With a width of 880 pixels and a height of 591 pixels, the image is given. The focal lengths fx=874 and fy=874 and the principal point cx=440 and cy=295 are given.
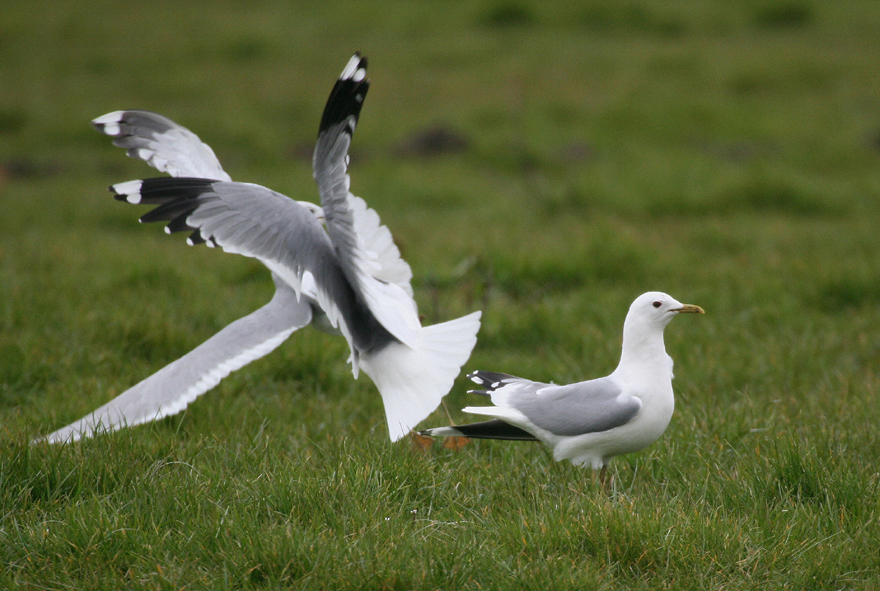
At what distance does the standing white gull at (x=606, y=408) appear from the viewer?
10.0 ft

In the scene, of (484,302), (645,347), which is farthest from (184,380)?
(484,302)

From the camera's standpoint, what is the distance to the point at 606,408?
307 cm

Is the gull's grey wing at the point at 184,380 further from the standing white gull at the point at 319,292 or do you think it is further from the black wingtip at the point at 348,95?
the black wingtip at the point at 348,95

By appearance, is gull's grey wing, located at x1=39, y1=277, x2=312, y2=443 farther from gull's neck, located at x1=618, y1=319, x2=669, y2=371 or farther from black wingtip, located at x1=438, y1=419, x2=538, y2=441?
gull's neck, located at x1=618, y1=319, x2=669, y2=371

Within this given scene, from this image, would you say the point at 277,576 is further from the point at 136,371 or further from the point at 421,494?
the point at 136,371

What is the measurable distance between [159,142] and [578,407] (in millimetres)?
2292

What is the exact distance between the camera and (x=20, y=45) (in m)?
15.4

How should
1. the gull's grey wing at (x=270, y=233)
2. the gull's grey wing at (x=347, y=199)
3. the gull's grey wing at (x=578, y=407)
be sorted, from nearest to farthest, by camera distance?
the gull's grey wing at (x=578, y=407) < the gull's grey wing at (x=347, y=199) < the gull's grey wing at (x=270, y=233)

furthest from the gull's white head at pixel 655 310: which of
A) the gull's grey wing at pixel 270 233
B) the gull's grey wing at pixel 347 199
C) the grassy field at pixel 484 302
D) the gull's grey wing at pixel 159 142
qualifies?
the gull's grey wing at pixel 159 142

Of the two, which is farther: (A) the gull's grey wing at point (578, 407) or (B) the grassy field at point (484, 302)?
(A) the gull's grey wing at point (578, 407)

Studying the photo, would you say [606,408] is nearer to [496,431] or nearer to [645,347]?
[645,347]

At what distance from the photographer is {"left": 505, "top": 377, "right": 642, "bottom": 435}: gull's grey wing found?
10.0 feet

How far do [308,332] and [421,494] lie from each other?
225 cm

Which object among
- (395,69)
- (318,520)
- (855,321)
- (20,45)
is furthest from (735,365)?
(20,45)
